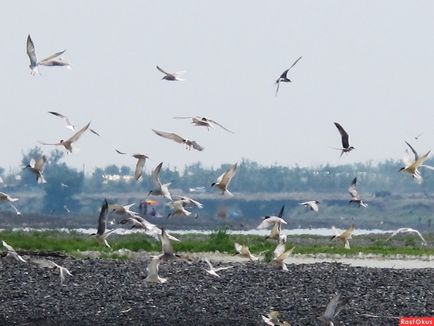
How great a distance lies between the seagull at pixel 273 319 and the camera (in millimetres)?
23995

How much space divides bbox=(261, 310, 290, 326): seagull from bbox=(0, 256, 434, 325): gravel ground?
25 cm

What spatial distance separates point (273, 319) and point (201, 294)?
3559 millimetres

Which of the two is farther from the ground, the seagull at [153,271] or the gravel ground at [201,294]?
the seagull at [153,271]

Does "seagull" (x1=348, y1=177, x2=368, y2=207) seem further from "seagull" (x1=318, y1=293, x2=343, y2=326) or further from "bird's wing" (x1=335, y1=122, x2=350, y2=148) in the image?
"seagull" (x1=318, y1=293, x2=343, y2=326)

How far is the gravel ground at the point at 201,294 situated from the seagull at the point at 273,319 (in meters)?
0.25

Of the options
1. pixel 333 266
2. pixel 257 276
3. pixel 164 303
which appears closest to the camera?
pixel 164 303

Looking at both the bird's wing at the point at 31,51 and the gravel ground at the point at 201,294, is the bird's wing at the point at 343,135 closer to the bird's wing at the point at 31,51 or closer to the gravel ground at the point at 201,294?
the gravel ground at the point at 201,294

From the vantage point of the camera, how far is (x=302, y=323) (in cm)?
2467

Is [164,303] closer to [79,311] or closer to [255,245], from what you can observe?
[79,311]

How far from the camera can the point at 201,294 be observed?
27.8m

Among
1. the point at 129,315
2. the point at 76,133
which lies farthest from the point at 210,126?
the point at 129,315

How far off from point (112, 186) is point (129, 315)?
133m

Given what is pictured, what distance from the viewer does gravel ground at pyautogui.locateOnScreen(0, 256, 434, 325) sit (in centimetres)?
2552

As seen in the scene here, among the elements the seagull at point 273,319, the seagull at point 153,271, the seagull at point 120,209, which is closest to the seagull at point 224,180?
the seagull at point 120,209
